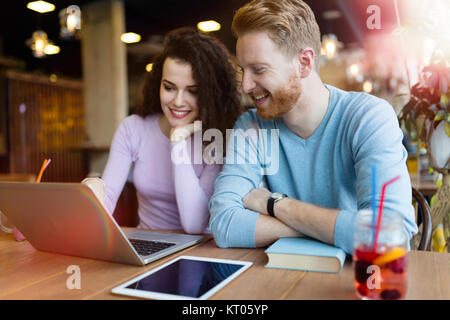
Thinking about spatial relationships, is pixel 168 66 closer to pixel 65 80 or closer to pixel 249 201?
pixel 249 201

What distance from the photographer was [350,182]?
1297mm

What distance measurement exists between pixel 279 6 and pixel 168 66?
52 centimetres

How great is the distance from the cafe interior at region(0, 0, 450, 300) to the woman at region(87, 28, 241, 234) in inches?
18.2

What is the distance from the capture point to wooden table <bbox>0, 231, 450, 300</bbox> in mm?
729

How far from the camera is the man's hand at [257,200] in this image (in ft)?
3.80

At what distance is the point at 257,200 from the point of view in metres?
1.18

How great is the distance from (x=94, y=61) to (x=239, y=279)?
Result: 5254 millimetres

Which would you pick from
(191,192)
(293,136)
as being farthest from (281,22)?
(191,192)

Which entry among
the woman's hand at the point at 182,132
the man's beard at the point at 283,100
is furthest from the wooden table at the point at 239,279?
the woman's hand at the point at 182,132

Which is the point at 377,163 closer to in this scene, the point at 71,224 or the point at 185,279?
the point at 185,279

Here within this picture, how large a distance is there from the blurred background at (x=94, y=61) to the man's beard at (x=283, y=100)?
6.11ft

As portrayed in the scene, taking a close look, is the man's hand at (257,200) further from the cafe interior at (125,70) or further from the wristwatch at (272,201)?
the cafe interior at (125,70)
